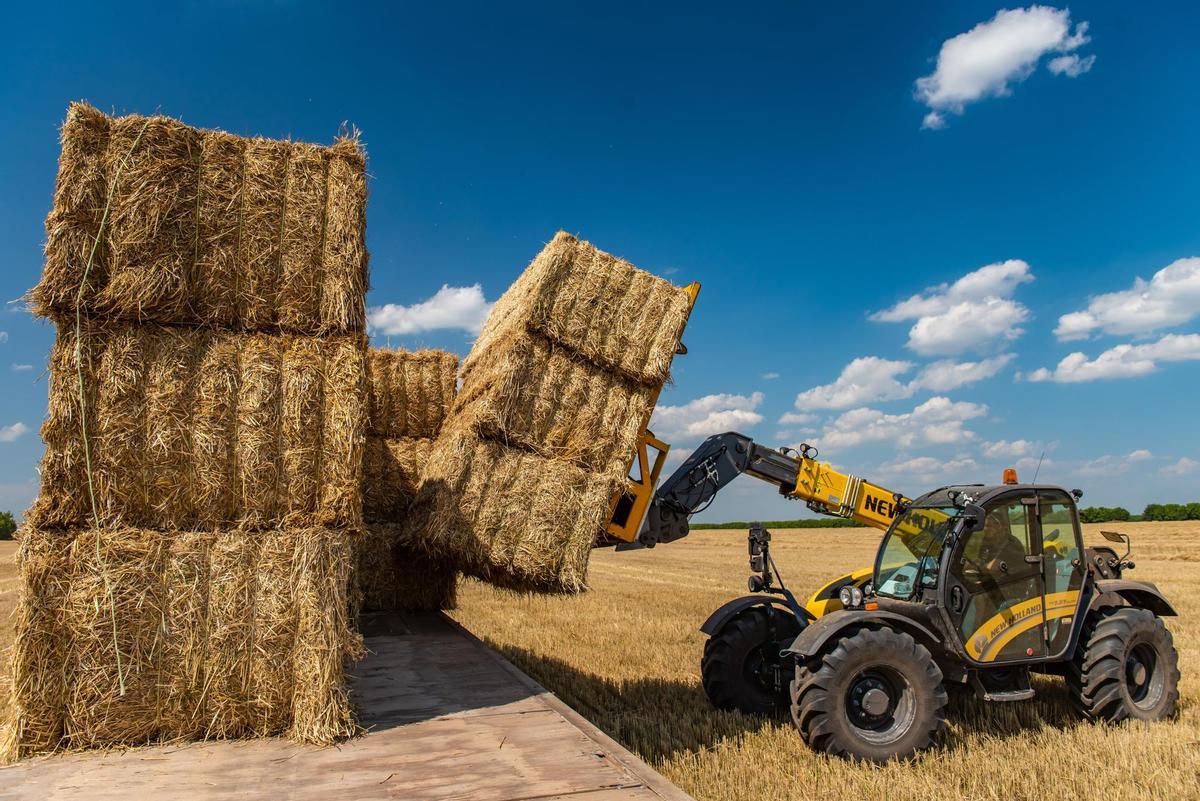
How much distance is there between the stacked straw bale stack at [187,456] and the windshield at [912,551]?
4337 mm

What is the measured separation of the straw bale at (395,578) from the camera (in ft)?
28.2

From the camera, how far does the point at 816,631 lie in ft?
19.7

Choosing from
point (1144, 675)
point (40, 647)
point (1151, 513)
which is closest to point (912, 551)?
point (1144, 675)

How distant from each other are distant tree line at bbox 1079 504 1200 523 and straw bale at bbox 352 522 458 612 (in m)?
40.1

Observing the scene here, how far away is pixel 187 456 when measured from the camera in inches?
191

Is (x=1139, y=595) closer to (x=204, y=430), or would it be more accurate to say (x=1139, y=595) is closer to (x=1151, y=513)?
(x=204, y=430)

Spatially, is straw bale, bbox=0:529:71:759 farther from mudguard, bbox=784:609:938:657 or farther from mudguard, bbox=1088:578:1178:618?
mudguard, bbox=1088:578:1178:618

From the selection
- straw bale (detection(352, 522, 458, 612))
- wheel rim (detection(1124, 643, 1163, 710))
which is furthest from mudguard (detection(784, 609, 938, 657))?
straw bale (detection(352, 522, 458, 612))

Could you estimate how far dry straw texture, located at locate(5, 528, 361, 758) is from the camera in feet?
14.8

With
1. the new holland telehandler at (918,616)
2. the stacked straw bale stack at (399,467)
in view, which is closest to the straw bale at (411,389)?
the stacked straw bale stack at (399,467)

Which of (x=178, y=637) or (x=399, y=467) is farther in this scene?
(x=399, y=467)

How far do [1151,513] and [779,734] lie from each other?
45308mm

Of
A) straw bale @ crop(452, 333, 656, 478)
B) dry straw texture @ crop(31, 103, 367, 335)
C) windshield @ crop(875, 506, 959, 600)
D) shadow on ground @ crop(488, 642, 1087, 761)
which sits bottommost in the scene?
shadow on ground @ crop(488, 642, 1087, 761)

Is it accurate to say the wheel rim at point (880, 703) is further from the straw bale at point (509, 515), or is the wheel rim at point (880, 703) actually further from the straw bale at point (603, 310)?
the straw bale at point (603, 310)
